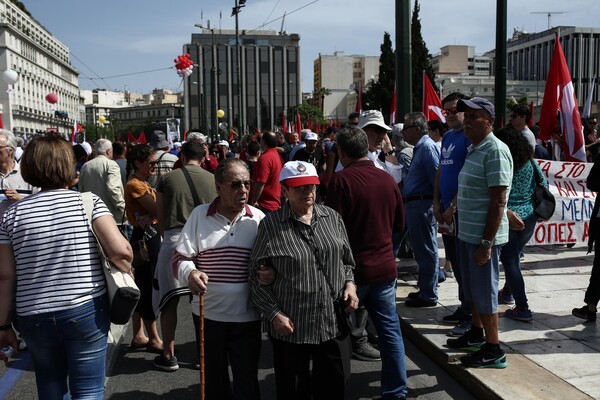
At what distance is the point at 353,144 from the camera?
415 cm

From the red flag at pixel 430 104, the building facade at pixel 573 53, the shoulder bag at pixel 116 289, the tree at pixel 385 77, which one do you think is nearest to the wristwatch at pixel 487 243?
the shoulder bag at pixel 116 289

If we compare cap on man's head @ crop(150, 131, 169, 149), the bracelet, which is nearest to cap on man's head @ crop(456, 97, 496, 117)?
the bracelet

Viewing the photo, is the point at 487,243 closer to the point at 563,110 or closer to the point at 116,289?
the point at 116,289

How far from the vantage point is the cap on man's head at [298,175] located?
3379 millimetres

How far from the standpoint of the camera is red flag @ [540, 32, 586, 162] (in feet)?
24.6

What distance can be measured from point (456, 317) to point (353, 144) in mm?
2356

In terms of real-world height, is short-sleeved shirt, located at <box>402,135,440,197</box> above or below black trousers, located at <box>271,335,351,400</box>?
above

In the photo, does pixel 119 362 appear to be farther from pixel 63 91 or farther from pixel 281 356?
pixel 63 91

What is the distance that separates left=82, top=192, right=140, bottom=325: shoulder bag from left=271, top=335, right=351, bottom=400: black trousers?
86 cm

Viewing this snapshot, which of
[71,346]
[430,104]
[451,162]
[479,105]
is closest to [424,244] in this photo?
[451,162]

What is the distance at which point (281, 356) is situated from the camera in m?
3.43

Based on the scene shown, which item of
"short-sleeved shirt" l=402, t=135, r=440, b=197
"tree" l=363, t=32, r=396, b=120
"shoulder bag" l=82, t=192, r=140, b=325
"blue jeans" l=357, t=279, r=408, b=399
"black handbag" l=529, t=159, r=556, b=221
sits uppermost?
"tree" l=363, t=32, r=396, b=120

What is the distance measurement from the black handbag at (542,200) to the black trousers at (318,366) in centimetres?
288

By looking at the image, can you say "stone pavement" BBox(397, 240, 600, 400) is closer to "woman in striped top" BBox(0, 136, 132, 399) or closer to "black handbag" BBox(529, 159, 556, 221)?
"black handbag" BBox(529, 159, 556, 221)
